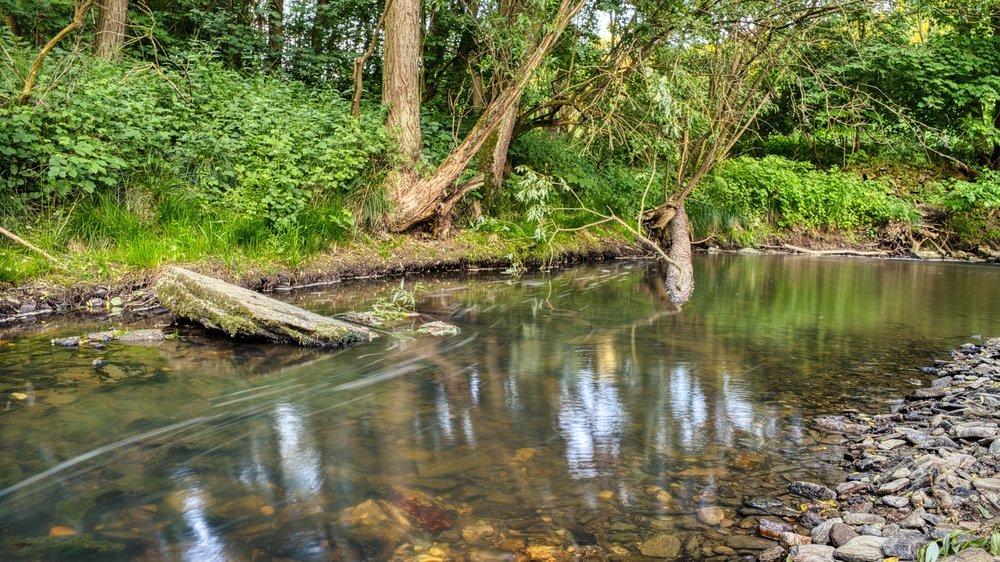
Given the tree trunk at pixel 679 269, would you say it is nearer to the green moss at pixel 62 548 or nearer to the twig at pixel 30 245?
the twig at pixel 30 245

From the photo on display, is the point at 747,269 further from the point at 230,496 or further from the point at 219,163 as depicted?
the point at 230,496

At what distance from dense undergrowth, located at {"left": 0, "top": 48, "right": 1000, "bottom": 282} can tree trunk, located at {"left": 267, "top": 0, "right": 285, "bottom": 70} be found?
1.46m

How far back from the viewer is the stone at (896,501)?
3244mm

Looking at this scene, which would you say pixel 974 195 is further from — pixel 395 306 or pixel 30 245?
pixel 30 245

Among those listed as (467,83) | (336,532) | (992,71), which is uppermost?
(992,71)

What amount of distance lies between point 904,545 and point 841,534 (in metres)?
0.27

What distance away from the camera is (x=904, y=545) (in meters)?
2.80

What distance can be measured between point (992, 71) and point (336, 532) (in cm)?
1904

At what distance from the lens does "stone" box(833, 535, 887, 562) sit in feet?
9.10

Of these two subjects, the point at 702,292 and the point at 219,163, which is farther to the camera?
the point at 702,292

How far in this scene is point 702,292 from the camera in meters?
11.0

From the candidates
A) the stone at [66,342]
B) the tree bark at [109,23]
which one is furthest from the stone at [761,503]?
the tree bark at [109,23]

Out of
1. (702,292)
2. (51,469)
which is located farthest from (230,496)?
(702,292)

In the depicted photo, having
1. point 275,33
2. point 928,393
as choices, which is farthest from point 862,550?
point 275,33
